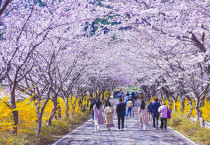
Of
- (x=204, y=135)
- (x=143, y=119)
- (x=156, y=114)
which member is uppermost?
(x=156, y=114)

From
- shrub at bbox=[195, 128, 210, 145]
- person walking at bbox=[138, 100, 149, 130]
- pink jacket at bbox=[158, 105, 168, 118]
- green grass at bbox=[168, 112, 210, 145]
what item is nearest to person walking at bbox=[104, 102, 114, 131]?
person walking at bbox=[138, 100, 149, 130]

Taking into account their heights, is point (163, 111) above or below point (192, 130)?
above

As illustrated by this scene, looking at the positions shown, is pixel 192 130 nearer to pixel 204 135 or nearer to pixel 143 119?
pixel 204 135

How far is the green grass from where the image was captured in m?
10.9

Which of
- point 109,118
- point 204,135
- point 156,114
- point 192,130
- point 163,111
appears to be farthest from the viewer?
point 156,114

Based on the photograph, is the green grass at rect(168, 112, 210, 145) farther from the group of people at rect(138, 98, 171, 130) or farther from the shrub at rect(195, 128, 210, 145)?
the group of people at rect(138, 98, 171, 130)

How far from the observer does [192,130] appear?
1282 cm

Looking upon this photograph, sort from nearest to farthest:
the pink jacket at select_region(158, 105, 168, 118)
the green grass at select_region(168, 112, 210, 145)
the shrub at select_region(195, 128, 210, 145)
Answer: the shrub at select_region(195, 128, 210, 145) → the green grass at select_region(168, 112, 210, 145) → the pink jacket at select_region(158, 105, 168, 118)

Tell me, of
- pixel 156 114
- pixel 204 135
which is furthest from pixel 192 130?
pixel 156 114

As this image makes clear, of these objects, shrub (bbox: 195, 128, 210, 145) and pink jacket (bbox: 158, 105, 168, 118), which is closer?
shrub (bbox: 195, 128, 210, 145)

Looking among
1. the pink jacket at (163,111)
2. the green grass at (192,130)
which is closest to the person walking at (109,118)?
the pink jacket at (163,111)

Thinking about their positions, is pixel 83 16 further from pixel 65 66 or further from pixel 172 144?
pixel 65 66

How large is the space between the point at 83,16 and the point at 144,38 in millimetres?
5724

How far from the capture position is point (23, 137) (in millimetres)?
9578
